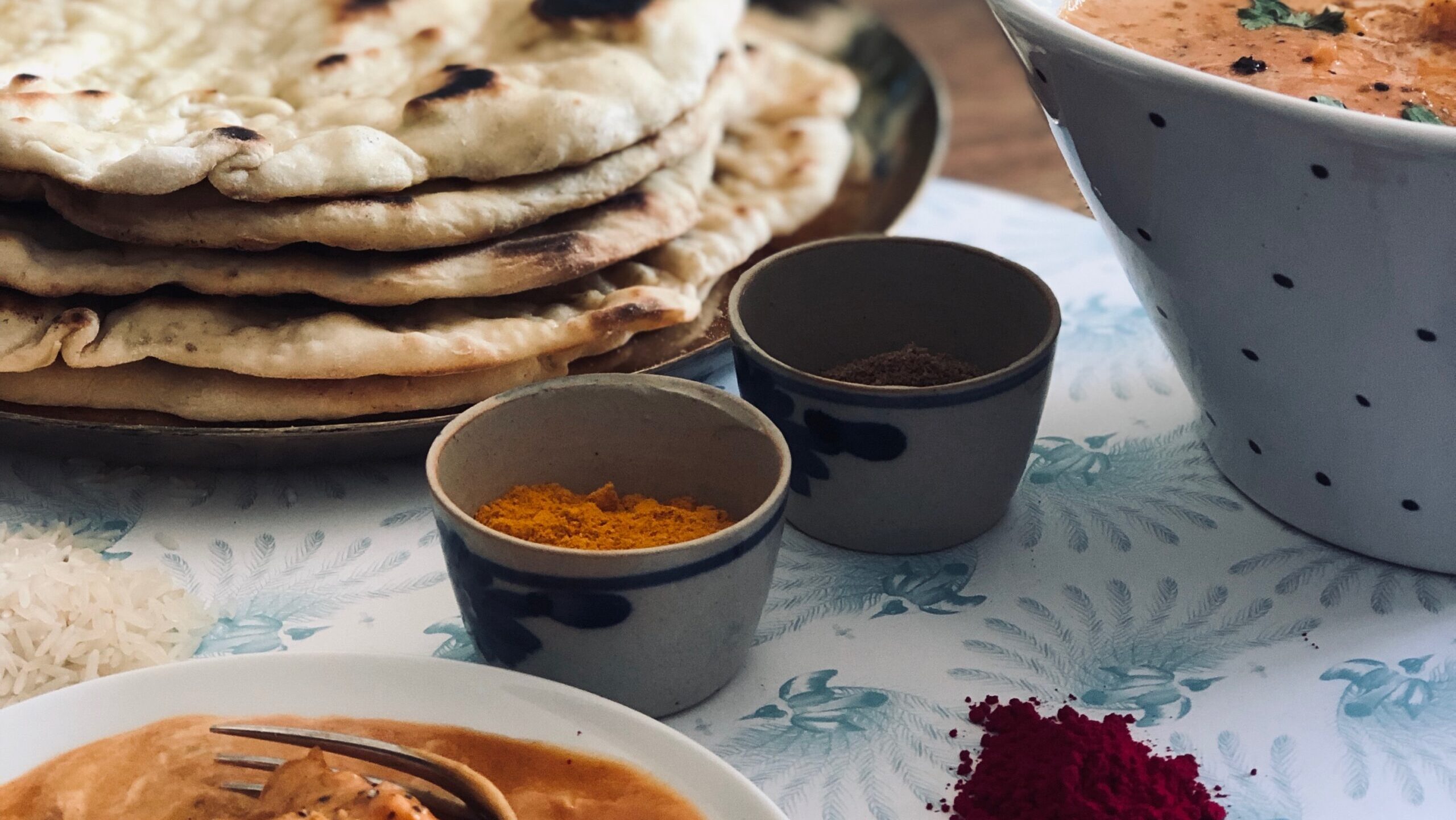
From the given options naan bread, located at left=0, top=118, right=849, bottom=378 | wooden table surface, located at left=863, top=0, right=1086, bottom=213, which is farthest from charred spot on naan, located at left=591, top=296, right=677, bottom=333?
wooden table surface, located at left=863, top=0, right=1086, bottom=213

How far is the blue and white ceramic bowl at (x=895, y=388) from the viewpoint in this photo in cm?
92

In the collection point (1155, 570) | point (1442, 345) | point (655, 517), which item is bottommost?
point (1155, 570)

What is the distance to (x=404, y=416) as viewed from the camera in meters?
1.07

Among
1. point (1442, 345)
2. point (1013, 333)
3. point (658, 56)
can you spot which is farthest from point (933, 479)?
point (658, 56)

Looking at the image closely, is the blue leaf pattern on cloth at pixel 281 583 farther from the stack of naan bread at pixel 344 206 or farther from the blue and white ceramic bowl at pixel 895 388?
the blue and white ceramic bowl at pixel 895 388

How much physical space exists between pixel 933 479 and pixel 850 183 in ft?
2.06

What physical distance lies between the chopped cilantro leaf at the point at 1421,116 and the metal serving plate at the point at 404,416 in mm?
505

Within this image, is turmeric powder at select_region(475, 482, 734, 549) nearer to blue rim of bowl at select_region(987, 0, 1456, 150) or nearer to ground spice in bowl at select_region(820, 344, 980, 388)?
ground spice in bowl at select_region(820, 344, 980, 388)

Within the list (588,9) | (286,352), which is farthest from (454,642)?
(588,9)

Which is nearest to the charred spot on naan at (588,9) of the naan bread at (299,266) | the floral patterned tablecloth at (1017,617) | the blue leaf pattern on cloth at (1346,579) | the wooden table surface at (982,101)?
the naan bread at (299,266)

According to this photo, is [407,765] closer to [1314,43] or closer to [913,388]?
[913,388]

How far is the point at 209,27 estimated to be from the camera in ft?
4.22

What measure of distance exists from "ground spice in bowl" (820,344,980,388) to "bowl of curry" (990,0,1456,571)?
15 cm

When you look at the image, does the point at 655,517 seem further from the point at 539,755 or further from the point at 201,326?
Result: the point at 201,326
